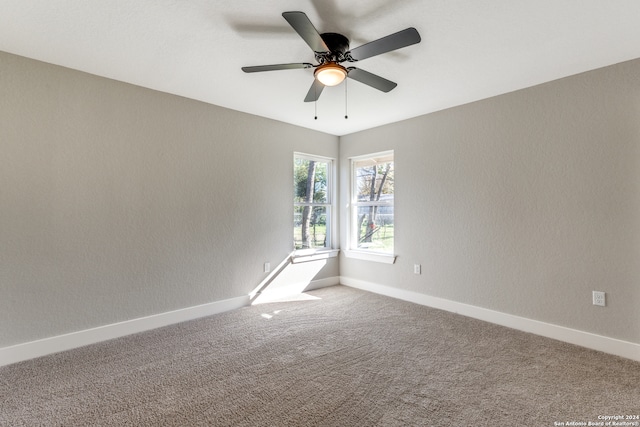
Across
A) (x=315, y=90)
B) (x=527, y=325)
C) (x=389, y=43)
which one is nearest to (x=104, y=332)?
(x=315, y=90)

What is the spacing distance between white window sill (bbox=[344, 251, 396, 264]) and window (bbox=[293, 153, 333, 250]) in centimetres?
41

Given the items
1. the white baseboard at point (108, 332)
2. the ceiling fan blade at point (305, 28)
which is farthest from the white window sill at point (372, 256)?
the ceiling fan blade at point (305, 28)

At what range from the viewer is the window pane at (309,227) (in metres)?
4.37

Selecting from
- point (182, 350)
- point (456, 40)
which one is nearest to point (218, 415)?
point (182, 350)

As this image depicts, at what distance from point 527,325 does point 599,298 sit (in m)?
0.63

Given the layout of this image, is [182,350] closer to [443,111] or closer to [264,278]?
[264,278]

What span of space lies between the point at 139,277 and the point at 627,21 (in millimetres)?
4332

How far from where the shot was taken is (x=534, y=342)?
2.64 metres

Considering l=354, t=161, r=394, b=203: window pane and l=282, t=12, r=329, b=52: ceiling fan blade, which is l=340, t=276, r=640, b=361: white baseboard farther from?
l=282, t=12, r=329, b=52: ceiling fan blade

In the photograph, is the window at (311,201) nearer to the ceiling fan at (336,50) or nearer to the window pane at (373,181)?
the window pane at (373,181)

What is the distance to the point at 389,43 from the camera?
5.94 feet

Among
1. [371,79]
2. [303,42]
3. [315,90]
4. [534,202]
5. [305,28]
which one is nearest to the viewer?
[305,28]

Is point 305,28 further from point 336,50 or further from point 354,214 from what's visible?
point 354,214

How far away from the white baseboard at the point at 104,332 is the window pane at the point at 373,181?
94.3 inches
